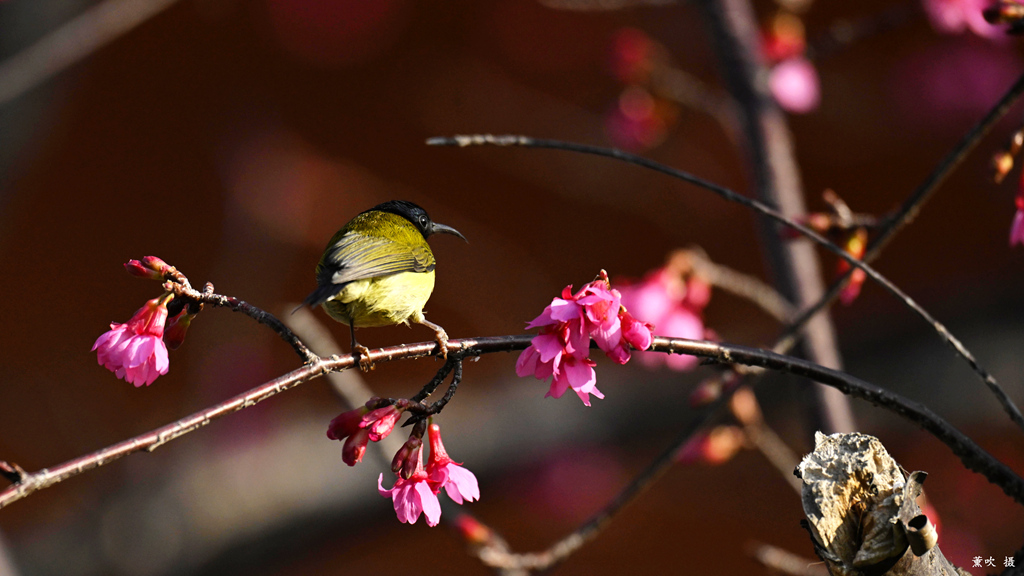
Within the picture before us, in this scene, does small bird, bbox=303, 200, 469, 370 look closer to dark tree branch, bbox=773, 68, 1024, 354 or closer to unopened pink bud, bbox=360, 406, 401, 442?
unopened pink bud, bbox=360, 406, 401, 442

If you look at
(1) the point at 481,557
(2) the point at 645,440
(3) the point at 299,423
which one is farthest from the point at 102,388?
(1) the point at 481,557

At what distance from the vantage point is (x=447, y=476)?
2.34 ft

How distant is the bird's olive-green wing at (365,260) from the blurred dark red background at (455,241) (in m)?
1.81

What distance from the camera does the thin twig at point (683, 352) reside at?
531 mm

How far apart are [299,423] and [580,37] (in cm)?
210

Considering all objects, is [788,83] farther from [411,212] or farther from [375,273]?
[375,273]

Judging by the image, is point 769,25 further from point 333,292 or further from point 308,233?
point 308,233

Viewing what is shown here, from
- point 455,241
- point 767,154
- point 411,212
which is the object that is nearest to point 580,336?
point 411,212

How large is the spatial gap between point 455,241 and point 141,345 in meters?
2.71

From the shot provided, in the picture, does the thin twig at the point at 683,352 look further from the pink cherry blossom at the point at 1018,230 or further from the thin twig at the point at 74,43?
the thin twig at the point at 74,43

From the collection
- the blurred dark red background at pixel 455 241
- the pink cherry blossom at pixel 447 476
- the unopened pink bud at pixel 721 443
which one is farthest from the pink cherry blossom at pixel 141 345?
the blurred dark red background at pixel 455 241

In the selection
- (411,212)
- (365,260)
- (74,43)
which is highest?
(74,43)

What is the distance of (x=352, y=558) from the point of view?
10.9 feet

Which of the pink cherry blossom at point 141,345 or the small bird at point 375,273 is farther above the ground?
the small bird at point 375,273
